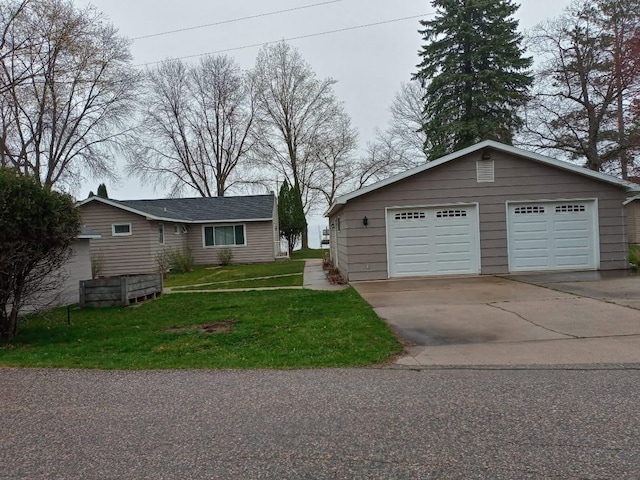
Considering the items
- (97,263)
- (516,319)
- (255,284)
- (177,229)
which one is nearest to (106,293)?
(255,284)

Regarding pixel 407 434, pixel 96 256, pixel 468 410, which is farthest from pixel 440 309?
pixel 96 256

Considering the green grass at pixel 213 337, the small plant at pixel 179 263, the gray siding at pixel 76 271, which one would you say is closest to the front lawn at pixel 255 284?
the gray siding at pixel 76 271

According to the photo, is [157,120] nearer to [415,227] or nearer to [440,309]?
[415,227]

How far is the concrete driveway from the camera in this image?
5145 mm

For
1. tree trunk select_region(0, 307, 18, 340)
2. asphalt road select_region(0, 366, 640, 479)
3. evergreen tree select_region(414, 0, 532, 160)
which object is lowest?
asphalt road select_region(0, 366, 640, 479)

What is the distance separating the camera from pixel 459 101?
2448 cm

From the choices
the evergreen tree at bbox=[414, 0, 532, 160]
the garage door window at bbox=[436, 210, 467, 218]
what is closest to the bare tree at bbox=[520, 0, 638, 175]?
the evergreen tree at bbox=[414, 0, 532, 160]

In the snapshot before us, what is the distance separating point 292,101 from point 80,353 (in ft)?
106

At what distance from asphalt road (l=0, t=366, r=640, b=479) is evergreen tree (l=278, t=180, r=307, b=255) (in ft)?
92.6

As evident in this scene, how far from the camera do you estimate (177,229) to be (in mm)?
22547

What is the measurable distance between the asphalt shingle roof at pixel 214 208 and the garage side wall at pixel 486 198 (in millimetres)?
11254

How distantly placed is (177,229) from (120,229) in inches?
139

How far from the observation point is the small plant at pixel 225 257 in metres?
22.9

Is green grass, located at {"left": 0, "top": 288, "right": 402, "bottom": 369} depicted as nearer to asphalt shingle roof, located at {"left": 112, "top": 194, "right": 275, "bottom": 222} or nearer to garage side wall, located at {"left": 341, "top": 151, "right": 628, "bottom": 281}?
garage side wall, located at {"left": 341, "top": 151, "right": 628, "bottom": 281}
